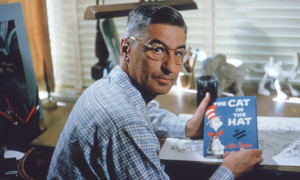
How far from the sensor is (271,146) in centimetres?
113

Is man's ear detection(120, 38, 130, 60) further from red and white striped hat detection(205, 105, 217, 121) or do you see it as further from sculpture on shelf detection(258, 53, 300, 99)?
sculpture on shelf detection(258, 53, 300, 99)

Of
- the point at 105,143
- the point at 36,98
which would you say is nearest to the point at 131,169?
the point at 105,143

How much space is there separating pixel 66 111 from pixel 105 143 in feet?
2.85

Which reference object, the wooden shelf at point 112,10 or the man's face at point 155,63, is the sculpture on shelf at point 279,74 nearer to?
the wooden shelf at point 112,10

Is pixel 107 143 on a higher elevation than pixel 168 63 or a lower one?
lower

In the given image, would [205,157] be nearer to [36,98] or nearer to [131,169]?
[131,169]

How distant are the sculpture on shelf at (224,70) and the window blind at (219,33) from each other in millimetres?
222

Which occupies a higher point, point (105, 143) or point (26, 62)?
point (26, 62)

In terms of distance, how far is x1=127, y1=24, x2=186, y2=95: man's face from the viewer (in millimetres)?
913

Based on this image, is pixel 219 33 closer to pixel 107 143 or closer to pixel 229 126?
pixel 229 126

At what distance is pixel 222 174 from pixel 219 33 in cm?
102

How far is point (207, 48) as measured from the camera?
1835mm

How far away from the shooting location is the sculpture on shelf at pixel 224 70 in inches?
63.4

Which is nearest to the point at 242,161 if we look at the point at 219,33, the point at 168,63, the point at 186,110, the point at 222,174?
the point at 222,174
